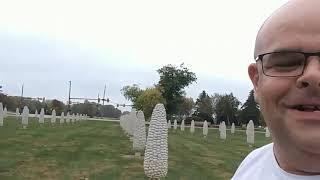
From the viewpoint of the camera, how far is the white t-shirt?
1.75 meters

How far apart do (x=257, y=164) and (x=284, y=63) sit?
0.52 meters

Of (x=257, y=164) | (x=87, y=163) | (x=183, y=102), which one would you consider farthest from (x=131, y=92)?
(x=257, y=164)

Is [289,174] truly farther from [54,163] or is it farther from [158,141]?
[54,163]

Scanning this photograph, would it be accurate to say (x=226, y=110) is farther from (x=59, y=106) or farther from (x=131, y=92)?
(x=59, y=106)

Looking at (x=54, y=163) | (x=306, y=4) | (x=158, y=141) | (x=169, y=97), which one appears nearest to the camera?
(x=306, y=4)

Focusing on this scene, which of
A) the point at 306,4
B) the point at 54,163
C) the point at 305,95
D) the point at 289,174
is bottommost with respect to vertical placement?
the point at 54,163

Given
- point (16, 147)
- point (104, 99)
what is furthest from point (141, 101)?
point (104, 99)

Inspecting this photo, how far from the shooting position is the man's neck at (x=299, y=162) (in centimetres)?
163

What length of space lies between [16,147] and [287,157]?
1915 cm

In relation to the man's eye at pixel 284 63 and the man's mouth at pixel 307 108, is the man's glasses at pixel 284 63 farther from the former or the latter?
the man's mouth at pixel 307 108

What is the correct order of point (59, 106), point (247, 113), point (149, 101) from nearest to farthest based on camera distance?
1. point (149, 101)
2. point (247, 113)
3. point (59, 106)

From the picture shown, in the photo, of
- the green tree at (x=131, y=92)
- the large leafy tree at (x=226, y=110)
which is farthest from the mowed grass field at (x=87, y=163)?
the large leafy tree at (x=226, y=110)

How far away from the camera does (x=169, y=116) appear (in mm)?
69500

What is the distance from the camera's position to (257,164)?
203 cm
